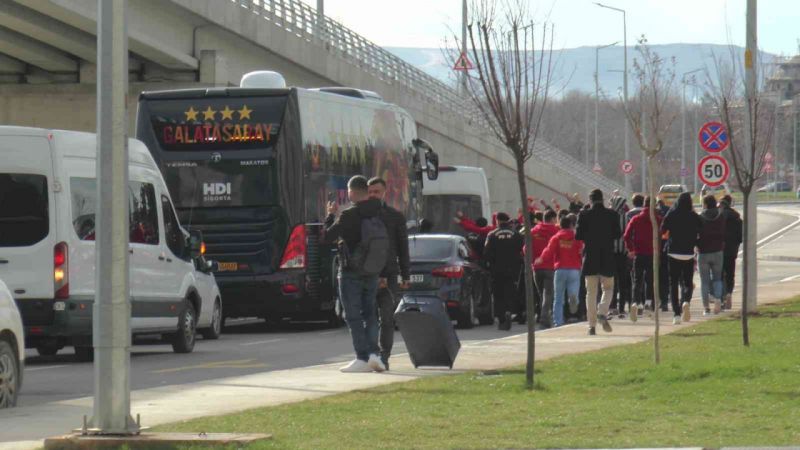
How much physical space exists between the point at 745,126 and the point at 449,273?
4929 mm

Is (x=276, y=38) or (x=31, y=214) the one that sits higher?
(x=276, y=38)

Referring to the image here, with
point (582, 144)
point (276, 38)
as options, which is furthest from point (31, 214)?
point (582, 144)

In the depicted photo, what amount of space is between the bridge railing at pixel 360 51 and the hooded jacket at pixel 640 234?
54.3 ft

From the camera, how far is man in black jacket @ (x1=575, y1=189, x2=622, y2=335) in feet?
72.0

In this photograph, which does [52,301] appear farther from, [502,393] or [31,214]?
[502,393]

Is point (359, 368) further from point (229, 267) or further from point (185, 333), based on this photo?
point (229, 267)

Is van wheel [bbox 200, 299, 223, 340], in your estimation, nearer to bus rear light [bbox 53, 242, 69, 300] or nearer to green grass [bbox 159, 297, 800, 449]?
bus rear light [bbox 53, 242, 69, 300]

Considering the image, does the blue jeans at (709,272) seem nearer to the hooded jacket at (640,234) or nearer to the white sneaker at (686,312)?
the hooded jacket at (640,234)

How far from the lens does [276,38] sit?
1635 inches

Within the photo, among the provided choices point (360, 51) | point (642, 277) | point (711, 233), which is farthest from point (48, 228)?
point (360, 51)

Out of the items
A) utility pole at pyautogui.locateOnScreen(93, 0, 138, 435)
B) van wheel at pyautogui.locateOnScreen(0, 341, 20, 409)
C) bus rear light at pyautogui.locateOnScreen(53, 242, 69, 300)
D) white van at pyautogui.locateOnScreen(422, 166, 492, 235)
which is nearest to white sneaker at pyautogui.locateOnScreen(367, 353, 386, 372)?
bus rear light at pyautogui.locateOnScreen(53, 242, 69, 300)

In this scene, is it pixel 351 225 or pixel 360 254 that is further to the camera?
pixel 351 225

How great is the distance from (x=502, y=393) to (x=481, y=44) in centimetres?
310

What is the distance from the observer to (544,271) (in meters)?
25.5
